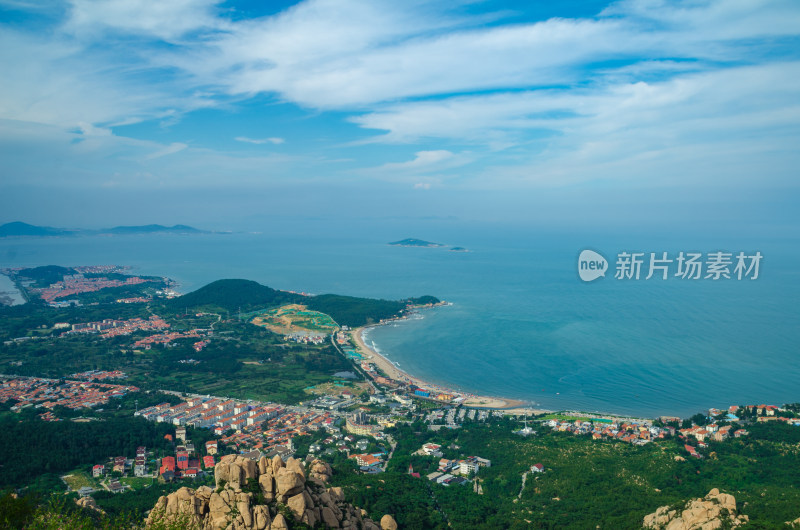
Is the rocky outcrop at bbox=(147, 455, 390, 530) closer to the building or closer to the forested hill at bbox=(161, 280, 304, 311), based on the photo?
the building

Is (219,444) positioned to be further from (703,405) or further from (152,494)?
(703,405)

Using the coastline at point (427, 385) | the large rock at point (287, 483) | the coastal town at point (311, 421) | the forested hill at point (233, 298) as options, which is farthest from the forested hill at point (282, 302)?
the large rock at point (287, 483)

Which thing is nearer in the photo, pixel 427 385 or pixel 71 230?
pixel 427 385

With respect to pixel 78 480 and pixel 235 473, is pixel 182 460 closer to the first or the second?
pixel 78 480

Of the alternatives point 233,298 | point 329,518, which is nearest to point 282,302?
point 233,298

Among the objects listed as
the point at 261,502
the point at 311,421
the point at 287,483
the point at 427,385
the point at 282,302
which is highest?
the point at 287,483

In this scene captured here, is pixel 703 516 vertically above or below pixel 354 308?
below

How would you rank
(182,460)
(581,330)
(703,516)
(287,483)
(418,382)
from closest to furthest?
(287,483)
(703,516)
(182,460)
(418,382)
(581,330)
